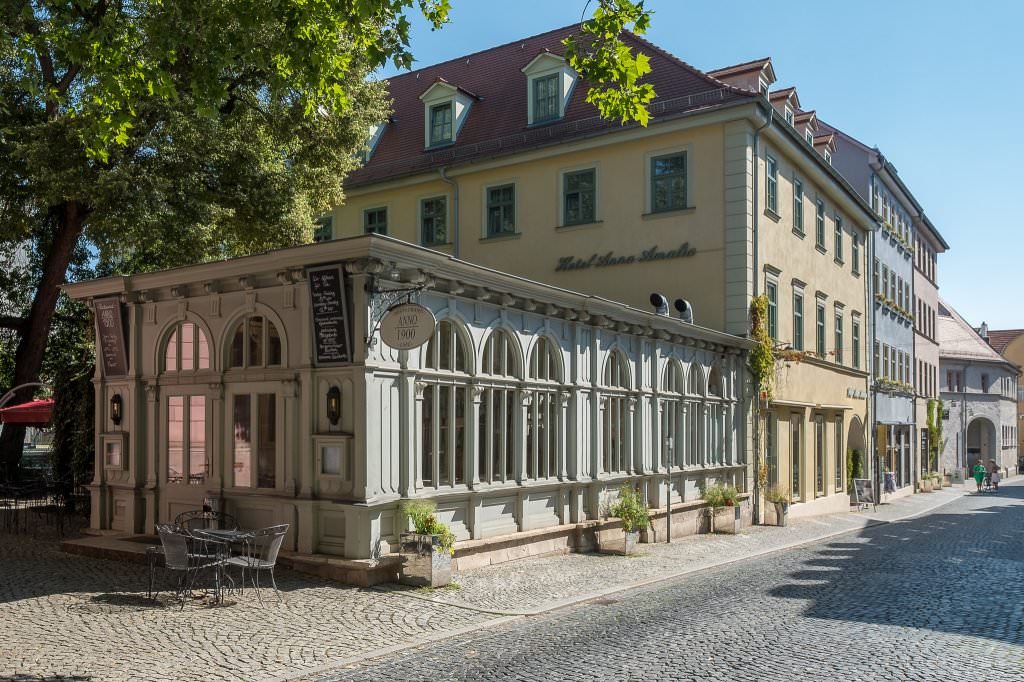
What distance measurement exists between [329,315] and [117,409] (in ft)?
15.7

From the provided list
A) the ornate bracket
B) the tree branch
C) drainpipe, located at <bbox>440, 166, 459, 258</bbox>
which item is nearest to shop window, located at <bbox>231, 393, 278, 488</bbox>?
the ornate bracket

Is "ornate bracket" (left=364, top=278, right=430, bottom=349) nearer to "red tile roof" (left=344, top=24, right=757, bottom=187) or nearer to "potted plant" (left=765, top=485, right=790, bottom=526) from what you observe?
"red tile roof" (left=344, top=24, right=757, bottom=187)

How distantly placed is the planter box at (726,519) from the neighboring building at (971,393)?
1758 inches

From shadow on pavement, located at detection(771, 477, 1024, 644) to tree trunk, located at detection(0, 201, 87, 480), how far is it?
17.3m

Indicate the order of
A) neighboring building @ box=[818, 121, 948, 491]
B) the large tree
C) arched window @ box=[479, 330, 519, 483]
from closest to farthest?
the large tree → arched window @ box=[479, 330, 519, 483] → neighboring building @ box=[818, 121, 948, 491]

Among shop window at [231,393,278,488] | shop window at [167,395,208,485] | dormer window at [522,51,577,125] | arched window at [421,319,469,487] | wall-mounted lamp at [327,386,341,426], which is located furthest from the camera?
dormer window at [522,51,577,125]

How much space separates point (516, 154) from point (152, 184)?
934 cm

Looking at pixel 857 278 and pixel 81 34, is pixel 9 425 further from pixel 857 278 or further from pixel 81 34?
pixel 857 278

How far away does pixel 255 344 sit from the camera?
13258 mm

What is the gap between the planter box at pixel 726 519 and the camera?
20.0 meters

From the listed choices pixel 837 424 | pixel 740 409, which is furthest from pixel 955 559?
pixel 837 424

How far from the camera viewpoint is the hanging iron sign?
11.4m

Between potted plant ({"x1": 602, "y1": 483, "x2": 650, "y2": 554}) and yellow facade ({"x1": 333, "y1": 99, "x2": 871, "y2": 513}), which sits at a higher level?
yellow facade ({"x1": 333, "y1": 99, "x2": 871, "y2": 513})

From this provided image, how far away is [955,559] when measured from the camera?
1691 cm
